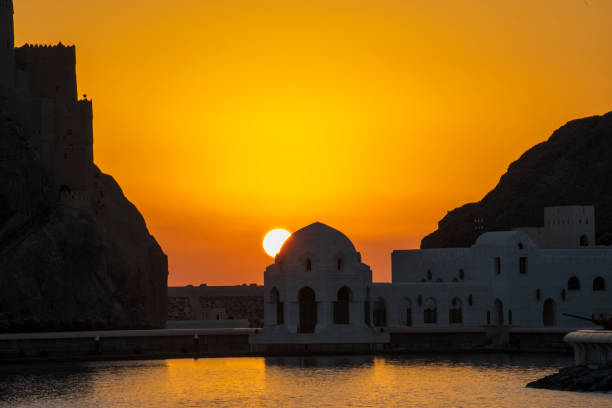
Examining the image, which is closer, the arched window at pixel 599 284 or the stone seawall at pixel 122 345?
the stone seawall at pixel 122 345

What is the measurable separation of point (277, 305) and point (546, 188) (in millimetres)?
85971

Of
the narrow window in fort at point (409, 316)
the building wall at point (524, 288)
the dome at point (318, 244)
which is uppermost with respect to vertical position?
the dome at point (318, 244)

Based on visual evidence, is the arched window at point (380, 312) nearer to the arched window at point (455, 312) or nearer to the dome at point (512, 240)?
the arched window at point (455, 312)

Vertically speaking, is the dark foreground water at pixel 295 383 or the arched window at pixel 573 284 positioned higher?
the arched window at pixel 573 284

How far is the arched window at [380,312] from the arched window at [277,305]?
26.7 feet

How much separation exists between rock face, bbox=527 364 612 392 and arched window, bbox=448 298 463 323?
112 ft

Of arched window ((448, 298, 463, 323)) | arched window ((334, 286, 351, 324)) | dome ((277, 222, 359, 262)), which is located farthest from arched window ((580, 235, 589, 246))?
arched window ((334, 286, 351, 324))

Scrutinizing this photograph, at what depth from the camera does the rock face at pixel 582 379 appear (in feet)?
188

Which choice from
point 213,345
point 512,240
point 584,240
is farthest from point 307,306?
point 584,240

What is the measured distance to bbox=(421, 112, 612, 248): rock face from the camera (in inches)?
6467

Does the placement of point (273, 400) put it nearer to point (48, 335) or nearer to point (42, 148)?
point (48, 335)

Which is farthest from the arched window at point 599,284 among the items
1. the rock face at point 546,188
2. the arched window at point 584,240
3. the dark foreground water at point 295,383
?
the rock face at point 546,188

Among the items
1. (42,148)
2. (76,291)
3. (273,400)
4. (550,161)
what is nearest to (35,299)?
(76,291)

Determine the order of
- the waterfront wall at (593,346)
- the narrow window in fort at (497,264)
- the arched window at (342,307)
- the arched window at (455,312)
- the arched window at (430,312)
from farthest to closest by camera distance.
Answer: the arched window at (430,312) < the arched window at (455,312) < the narrow window in fort at (497,264) < the arched window at (342,307) < the waterfront wall at (593,346)
